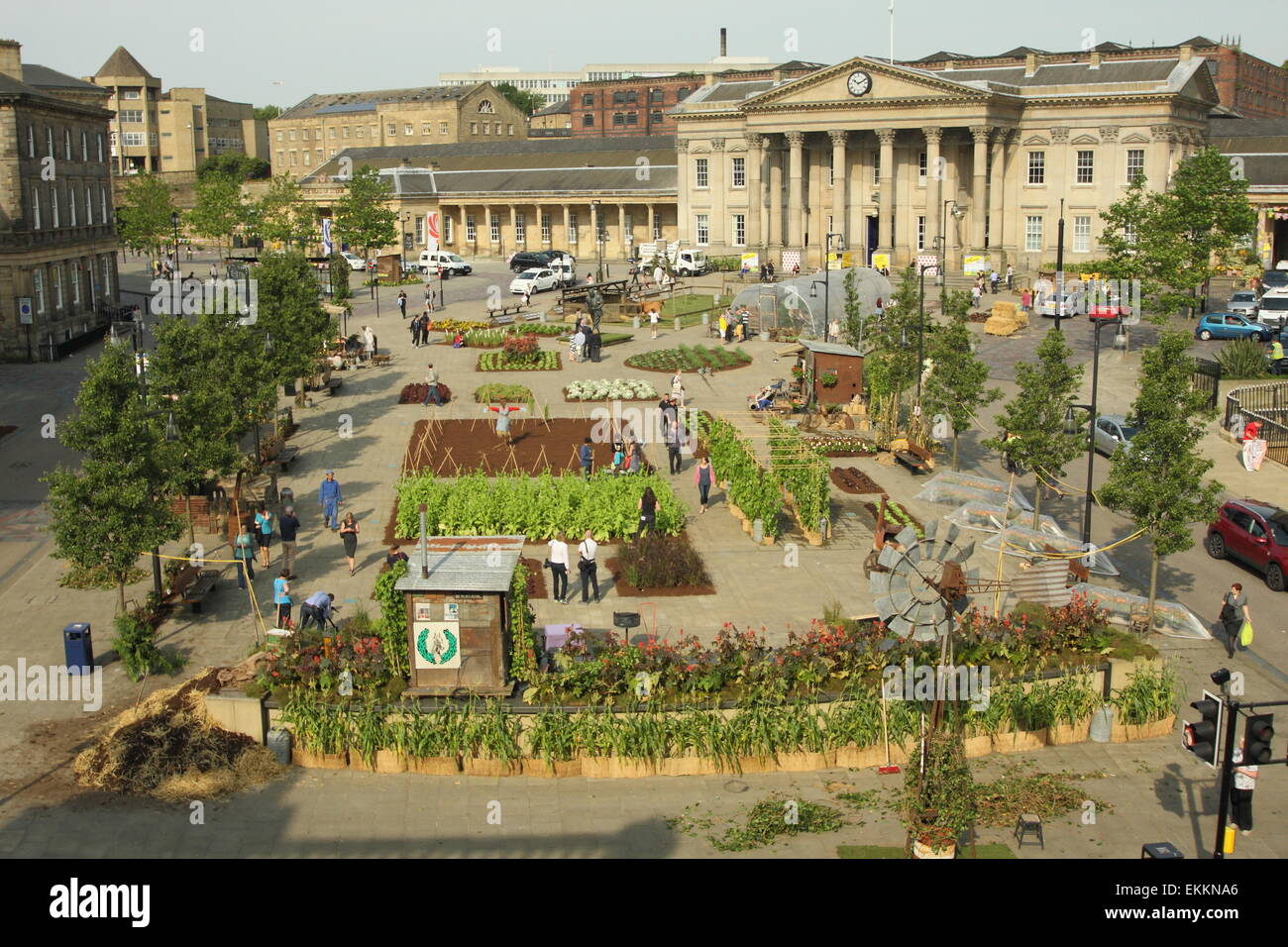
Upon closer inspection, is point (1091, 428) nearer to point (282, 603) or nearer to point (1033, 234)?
point (282, 603)

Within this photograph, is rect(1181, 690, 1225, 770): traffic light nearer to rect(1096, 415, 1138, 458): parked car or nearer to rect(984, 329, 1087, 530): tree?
rect(984, 329, 1087, 530): tree

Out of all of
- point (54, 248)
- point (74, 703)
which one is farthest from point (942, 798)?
point (54, 248)

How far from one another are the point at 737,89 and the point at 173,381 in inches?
2512

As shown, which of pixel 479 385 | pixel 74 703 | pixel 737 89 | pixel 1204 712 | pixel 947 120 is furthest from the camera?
pixel 737 89

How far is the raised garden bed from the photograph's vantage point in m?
45.1

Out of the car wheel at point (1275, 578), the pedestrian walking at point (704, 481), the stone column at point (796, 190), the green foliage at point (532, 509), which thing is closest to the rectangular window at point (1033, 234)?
the stone column at point (796, 190)

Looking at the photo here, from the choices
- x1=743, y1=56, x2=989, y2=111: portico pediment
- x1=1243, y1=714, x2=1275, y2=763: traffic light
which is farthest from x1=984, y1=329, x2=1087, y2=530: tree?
x1=743, y1=56, x2=989, y2=111: portico pediment

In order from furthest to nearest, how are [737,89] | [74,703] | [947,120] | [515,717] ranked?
[737,89] < [947,120] < [74,703] < [515,717]

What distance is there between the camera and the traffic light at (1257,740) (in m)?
15.0

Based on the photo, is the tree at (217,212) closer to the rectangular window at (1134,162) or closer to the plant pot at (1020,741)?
the rectangular window at (1134,162)

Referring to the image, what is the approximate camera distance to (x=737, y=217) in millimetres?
87625

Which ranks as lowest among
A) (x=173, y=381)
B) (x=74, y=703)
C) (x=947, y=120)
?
(x=74, y=703)

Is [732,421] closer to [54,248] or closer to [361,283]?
[54,248]

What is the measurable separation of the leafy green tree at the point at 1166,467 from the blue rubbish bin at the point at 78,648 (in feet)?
60.0
